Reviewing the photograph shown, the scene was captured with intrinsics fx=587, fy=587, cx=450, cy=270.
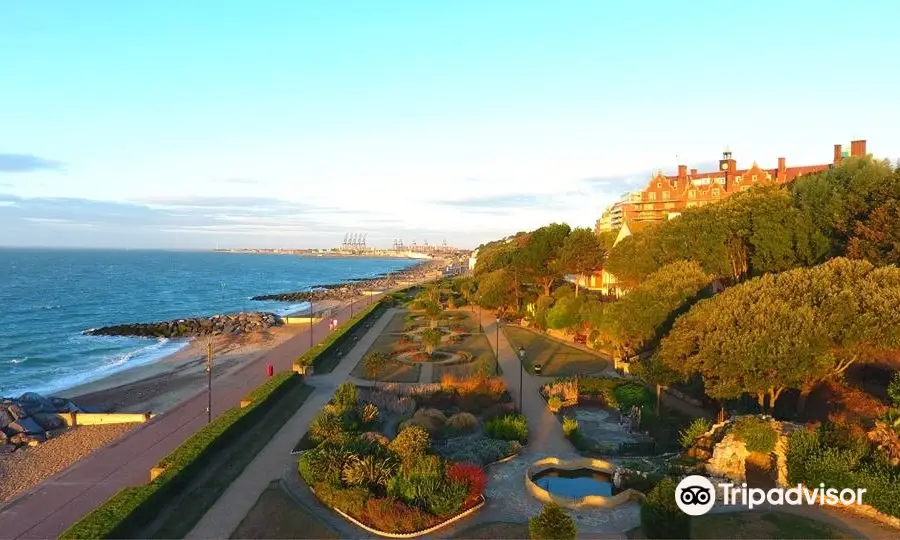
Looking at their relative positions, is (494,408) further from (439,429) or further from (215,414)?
(215,414)

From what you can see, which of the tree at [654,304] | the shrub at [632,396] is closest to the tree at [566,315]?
the tree at [654,304]

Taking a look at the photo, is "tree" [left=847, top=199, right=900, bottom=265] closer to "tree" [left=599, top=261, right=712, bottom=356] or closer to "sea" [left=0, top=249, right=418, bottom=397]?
"tree" [left=599, top=261, right=712, bottom=356]

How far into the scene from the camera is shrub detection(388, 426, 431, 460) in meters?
18.8

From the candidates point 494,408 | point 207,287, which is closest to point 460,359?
point 494,408

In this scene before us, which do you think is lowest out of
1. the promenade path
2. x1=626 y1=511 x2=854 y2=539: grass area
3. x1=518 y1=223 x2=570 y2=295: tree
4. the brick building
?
the promenade path

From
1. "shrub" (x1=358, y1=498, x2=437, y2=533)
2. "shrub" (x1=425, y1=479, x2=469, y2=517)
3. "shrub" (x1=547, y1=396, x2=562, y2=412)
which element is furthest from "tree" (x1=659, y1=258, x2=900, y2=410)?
"shrub" (x1=358, y1=498, x2=437, y2=533)

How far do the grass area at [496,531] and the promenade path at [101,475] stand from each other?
1134 centimetres

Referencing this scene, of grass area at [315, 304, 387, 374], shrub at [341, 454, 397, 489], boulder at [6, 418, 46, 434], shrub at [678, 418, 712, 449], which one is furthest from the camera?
grass area at [315, 304, 387, 374]

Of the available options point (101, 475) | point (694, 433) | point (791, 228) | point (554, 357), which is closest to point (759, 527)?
point (694, 433)

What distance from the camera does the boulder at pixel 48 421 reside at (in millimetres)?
28469

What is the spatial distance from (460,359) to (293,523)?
23.9m

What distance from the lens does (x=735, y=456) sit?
18.4m

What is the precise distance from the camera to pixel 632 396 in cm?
2739

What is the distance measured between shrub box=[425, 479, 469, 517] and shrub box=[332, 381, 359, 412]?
863 centimetres
